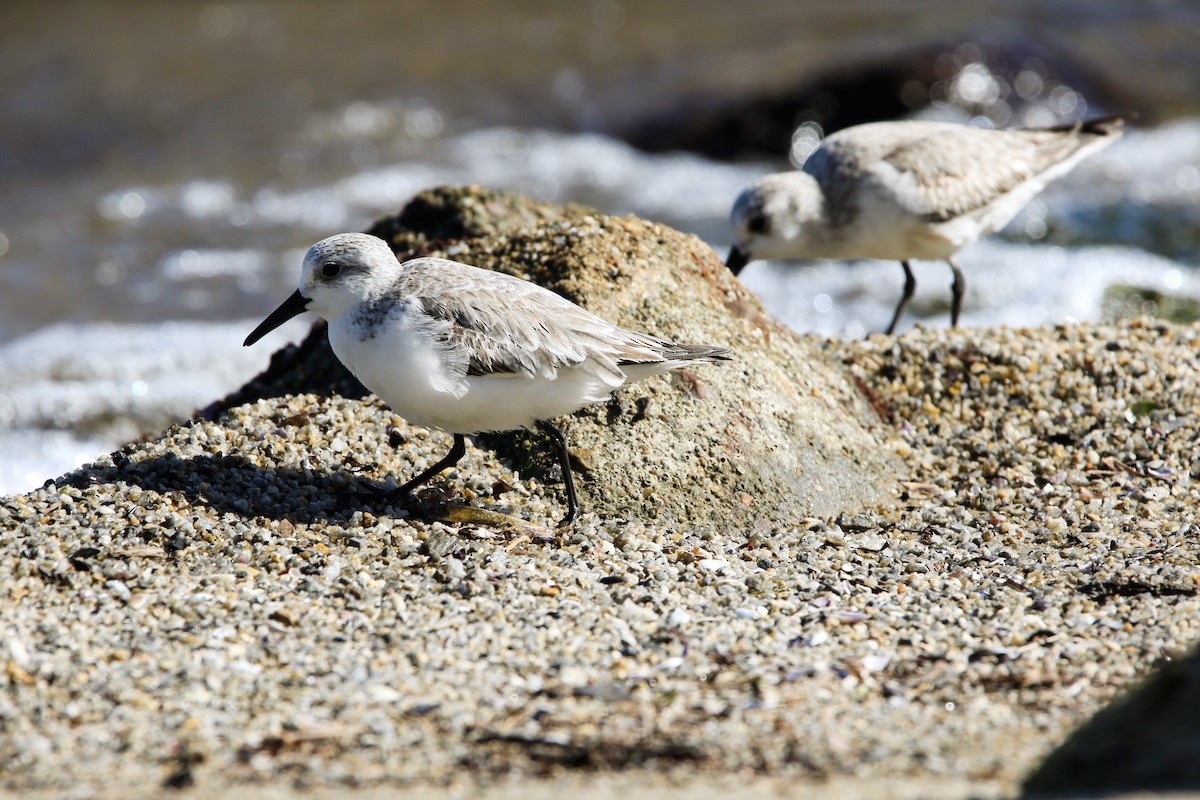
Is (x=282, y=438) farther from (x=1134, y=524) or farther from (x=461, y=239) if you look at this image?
(x=1134, y=524)

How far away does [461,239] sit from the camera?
22.1ft

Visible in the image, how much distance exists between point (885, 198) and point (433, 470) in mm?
3938

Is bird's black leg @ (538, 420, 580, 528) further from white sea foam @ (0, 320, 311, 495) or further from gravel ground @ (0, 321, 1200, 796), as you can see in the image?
white sea foam @ (0, 320, 311, 495)

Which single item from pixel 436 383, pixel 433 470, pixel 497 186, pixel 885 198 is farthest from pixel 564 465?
pixel 497 186

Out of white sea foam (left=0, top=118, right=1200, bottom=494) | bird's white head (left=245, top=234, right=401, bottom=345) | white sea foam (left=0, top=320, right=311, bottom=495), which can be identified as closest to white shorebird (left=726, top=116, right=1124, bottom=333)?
white sea foam (left=0, top=118, right=1200, bottom=494)

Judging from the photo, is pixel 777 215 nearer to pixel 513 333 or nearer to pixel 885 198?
pixel 885 198

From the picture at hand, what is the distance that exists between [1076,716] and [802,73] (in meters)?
13.6

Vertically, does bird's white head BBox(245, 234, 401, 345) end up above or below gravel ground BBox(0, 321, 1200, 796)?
above

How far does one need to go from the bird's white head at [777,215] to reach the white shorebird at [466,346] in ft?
8.95

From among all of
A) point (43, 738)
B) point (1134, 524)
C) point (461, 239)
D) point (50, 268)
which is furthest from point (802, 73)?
point (43, 738)

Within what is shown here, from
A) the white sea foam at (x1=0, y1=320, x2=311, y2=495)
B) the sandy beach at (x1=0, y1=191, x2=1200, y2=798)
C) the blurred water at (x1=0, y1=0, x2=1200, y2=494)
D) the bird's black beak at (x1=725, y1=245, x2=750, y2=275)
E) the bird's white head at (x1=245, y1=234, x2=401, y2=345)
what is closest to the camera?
the sandy beach at (x1=0, y1=191, x2=1200, y2=798)

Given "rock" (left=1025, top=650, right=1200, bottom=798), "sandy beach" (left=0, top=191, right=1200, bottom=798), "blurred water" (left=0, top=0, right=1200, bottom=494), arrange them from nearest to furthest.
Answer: "rock" (left=1025, top=650, right=1200, bottom=798), "sandy beach" (left=0, top=191, right=1200, bottom=798), "blurred water" (left=0, top=0, right=1200, bottom=494)

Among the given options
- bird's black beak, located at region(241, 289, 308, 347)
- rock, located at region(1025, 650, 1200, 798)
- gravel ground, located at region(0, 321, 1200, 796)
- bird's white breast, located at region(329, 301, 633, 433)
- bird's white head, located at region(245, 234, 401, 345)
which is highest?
bird's white head, located at region(245, 234, 401, 345)

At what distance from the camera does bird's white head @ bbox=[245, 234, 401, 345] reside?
509 centimetres
